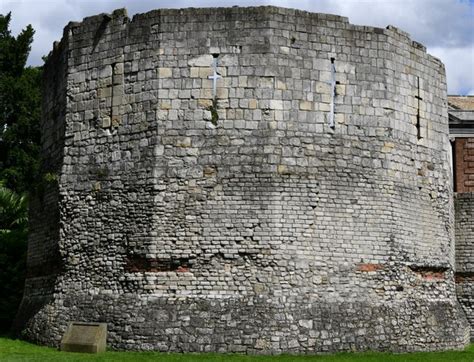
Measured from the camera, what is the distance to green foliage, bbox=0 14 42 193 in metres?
34.8

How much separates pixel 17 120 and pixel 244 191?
22.5 meters

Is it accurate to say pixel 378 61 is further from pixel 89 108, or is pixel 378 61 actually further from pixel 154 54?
pixel 89 108

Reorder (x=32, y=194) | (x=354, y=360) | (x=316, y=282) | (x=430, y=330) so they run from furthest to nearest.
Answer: (x=32, y=194)
(x=430, y=330)
(x=316, y=282)
(x=354, y=360)

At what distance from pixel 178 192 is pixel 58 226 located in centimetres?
318

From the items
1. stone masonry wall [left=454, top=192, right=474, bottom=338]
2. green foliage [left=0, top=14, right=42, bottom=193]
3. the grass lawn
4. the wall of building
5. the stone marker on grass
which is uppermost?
green foliage [left=0, top=14, right=42, bottom=193]

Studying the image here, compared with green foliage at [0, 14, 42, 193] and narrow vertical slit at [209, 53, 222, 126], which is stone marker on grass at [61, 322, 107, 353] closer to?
narrow vertical slit at [209, 53, 222, 126]

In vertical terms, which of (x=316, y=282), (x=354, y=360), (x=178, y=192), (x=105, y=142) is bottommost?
(x=354, y=360)

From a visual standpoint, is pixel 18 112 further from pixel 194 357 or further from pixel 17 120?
pixel 194 357

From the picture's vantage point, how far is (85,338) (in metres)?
15.7

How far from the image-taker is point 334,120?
658 inches

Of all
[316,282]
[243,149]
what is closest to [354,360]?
[316,282]

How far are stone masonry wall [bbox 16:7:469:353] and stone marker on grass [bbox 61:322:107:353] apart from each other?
0.71ft

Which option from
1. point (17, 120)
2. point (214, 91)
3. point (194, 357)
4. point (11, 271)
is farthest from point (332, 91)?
point (17, 120)

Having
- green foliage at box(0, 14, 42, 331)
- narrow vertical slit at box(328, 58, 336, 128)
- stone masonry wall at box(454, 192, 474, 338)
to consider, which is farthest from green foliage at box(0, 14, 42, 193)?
narrow vertical slit at box(328, 58, 336, 128)
